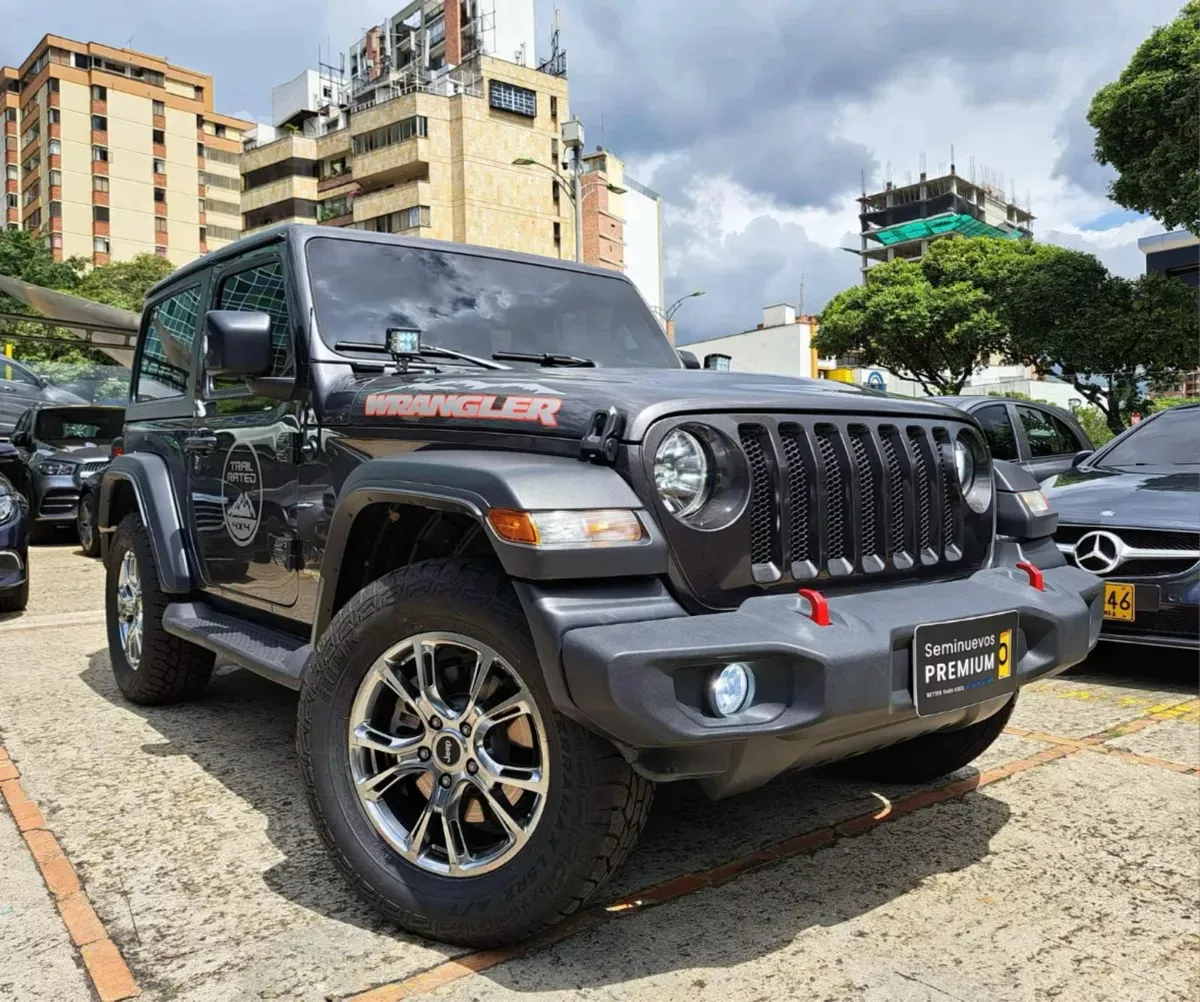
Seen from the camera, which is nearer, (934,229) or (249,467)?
(249,467)

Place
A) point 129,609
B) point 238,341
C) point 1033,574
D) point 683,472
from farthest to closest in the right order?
point 129,609, point 238,341, point 1033,574, point 683,472

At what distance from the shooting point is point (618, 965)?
7.64 feet

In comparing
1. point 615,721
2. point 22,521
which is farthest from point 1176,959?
point 22,521

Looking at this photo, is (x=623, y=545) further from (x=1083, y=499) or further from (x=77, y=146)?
(x=77, y=146)

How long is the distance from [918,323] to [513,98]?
34.0m

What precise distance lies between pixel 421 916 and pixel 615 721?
766 mm

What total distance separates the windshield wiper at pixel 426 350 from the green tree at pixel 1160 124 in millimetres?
18694

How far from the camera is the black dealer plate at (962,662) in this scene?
2332 millimetres

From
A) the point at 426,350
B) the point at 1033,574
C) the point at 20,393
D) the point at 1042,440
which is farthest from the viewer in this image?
the point at 20,393

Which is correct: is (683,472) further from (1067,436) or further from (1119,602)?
(1067,436)

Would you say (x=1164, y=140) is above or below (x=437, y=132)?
below

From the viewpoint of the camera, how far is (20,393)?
636 inches

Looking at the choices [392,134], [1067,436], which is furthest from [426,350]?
[392,134]

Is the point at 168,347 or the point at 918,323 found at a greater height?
the point at 918,323
